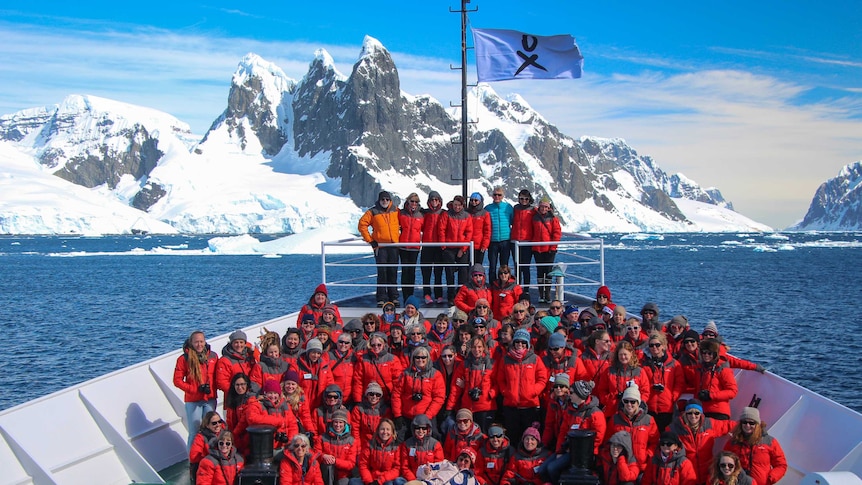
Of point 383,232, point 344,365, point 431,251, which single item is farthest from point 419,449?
point 431,251

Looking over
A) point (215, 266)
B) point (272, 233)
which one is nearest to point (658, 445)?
point (215, 266)

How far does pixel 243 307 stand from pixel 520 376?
3932 cm

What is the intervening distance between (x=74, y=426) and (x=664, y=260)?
311 feet

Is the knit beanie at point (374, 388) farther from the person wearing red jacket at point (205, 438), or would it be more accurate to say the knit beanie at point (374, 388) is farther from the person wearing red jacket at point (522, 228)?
the person wearing red jacket at point (522, 228)

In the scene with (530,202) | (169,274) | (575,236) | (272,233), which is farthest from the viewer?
(272,233)

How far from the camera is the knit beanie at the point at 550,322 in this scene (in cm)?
989

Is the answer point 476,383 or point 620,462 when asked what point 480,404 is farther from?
point 620,462

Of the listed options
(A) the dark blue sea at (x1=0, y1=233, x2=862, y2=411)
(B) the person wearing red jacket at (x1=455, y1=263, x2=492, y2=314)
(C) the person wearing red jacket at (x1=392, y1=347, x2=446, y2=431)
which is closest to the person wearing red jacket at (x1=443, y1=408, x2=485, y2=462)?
(C) the person wearing red jacket at (x1=392, y1=347, x2=446, y2=431)

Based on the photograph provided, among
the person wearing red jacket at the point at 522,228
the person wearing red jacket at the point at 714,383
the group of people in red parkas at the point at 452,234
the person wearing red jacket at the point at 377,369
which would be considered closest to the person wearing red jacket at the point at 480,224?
the group of people in red parkas at the point at 452,234

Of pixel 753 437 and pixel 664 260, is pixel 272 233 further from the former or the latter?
pixel 753 437

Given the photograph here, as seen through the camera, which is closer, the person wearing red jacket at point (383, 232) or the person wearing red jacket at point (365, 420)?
the person wearing red jacket at point (365, 420)

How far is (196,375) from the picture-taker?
28.4 ft

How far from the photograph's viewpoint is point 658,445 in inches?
288

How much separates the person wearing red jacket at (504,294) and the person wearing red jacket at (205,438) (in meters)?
4.75
